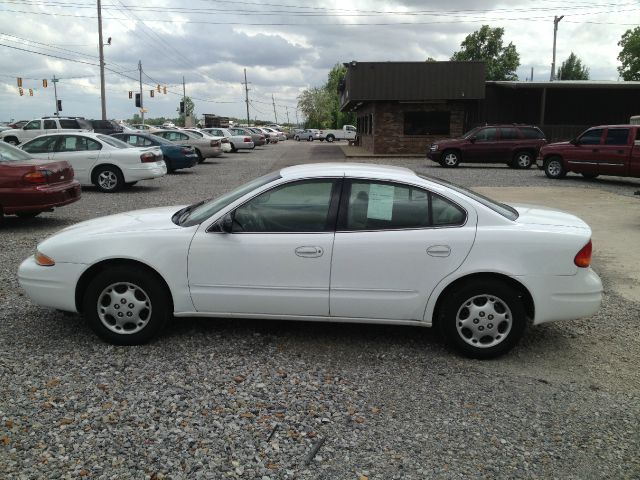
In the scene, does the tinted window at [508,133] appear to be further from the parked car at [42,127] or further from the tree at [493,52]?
the tree at [493,52]

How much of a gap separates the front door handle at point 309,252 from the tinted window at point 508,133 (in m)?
19.5

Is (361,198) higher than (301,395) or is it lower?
higher

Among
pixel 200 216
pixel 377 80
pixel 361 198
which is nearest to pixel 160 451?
pixel 200 216

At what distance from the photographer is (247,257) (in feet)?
14.4

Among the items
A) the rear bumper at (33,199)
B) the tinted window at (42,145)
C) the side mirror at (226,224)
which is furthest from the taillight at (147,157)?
the side mirror at (226,224)

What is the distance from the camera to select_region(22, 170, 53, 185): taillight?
885 cm

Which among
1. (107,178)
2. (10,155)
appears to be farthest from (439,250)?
(107,178)

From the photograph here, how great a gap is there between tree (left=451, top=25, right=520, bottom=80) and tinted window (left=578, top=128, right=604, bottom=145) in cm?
6104

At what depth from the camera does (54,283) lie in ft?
15.0

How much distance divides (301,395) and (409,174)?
1983 millimetres

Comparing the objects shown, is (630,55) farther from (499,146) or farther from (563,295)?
(563,295)

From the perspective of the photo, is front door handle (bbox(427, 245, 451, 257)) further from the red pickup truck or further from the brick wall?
the brick wall

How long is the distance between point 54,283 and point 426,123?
26.6m

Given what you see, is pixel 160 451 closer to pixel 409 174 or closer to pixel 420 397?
pixel 420 397
